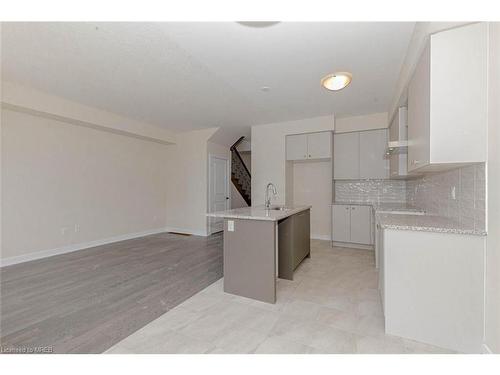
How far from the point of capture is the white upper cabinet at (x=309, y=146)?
185 inches

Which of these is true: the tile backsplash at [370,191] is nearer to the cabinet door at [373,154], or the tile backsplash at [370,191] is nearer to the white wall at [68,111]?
the cabinet door at [373,154]

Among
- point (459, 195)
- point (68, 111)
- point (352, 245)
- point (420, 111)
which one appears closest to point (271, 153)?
point (352, 245)

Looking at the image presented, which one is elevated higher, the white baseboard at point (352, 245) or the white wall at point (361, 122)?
the white wall at point (361, 122)

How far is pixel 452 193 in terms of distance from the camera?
204 cm

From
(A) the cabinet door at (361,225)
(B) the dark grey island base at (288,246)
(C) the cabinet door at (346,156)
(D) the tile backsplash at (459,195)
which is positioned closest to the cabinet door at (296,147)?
(C) the cabinet door at (346,156)

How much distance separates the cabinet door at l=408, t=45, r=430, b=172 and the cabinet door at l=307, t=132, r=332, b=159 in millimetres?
2377

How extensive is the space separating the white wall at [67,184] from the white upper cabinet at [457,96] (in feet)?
17.8

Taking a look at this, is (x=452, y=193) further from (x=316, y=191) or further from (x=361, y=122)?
(x=316, y=191)

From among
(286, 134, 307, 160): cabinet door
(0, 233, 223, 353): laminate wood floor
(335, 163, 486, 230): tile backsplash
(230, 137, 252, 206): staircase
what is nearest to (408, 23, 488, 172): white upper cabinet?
(335, 163, 486, 230): tile backsplash

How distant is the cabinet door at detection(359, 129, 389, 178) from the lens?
4412mm

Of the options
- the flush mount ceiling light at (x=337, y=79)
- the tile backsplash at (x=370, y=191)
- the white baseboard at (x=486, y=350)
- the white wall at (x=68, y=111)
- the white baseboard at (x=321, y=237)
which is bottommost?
the white baseboard at (x=321, y=237)

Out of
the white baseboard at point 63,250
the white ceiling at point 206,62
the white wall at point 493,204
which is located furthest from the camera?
the white baseboard at point 63,250

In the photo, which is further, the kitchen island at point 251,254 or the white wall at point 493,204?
the kitchen island at point 251,254

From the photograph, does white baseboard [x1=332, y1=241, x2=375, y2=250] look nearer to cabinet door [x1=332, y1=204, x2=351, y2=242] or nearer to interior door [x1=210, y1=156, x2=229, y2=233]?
cabinet door [x1=332, y1=204, x2=351, y2=242]
